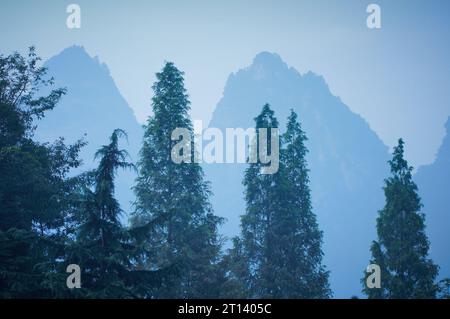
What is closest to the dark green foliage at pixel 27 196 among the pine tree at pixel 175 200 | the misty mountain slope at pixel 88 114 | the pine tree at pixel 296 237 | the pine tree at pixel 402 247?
the pine tree at pixel 175 200

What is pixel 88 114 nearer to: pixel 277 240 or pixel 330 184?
pixel 330 184

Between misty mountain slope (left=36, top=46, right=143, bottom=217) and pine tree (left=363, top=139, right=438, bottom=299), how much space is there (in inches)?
5913

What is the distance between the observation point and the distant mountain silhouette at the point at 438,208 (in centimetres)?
12612

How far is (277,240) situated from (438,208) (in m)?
176

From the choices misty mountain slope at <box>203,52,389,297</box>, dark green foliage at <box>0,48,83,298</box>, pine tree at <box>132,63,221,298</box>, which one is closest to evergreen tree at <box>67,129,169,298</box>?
dark green foliage at <box>0,48,83,298</box>

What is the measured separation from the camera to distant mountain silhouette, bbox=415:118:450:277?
126 metres

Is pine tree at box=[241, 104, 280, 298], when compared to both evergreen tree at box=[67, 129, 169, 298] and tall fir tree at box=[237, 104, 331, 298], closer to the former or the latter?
tall fir tree at box=[237, 104, 331, 298]
